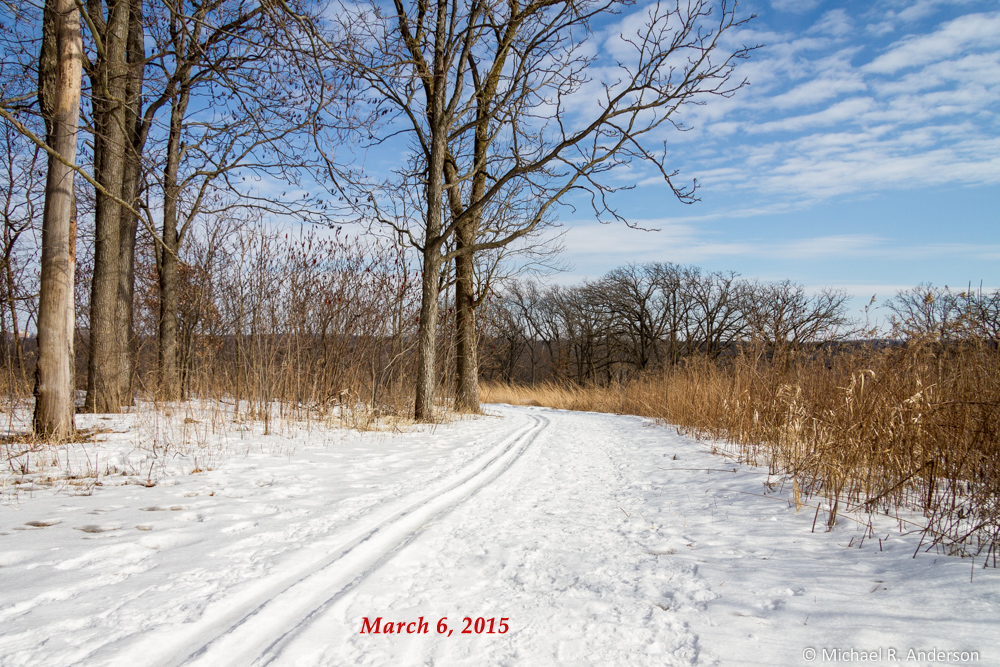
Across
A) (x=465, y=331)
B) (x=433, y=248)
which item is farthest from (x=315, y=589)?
(x=465, y=331)

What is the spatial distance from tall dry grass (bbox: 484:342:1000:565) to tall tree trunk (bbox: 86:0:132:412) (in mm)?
9258

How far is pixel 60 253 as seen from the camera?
554cm

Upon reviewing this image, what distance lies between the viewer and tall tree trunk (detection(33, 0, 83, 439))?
546cm

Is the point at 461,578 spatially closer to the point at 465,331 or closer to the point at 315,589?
the point at 315,589

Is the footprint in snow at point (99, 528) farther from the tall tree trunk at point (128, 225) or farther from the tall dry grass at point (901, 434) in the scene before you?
the tall tree trunk at point (128, 225)

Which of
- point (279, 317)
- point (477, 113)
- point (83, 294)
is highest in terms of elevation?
point (477, 113)

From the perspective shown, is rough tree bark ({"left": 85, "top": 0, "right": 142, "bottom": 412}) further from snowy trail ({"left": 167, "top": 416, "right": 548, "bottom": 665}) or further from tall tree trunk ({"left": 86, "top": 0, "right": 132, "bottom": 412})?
snowy trail ({"left": 167, "top": 416, "right": 548, "bottom": 665})

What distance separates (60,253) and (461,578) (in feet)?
19.3

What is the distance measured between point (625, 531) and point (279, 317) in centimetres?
745

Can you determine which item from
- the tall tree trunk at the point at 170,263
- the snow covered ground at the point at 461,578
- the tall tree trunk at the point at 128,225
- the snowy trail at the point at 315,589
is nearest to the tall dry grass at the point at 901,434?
the snow covered ground at the point at 461,578

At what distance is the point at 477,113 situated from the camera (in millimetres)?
11422

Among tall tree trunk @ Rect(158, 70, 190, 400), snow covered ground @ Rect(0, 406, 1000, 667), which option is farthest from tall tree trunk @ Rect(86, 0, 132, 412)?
snow covered ground @ Rect(0, 406, 1000, 667)

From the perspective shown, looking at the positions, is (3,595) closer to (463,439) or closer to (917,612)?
(917,612)

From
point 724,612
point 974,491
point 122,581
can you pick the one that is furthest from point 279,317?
point 974,491
